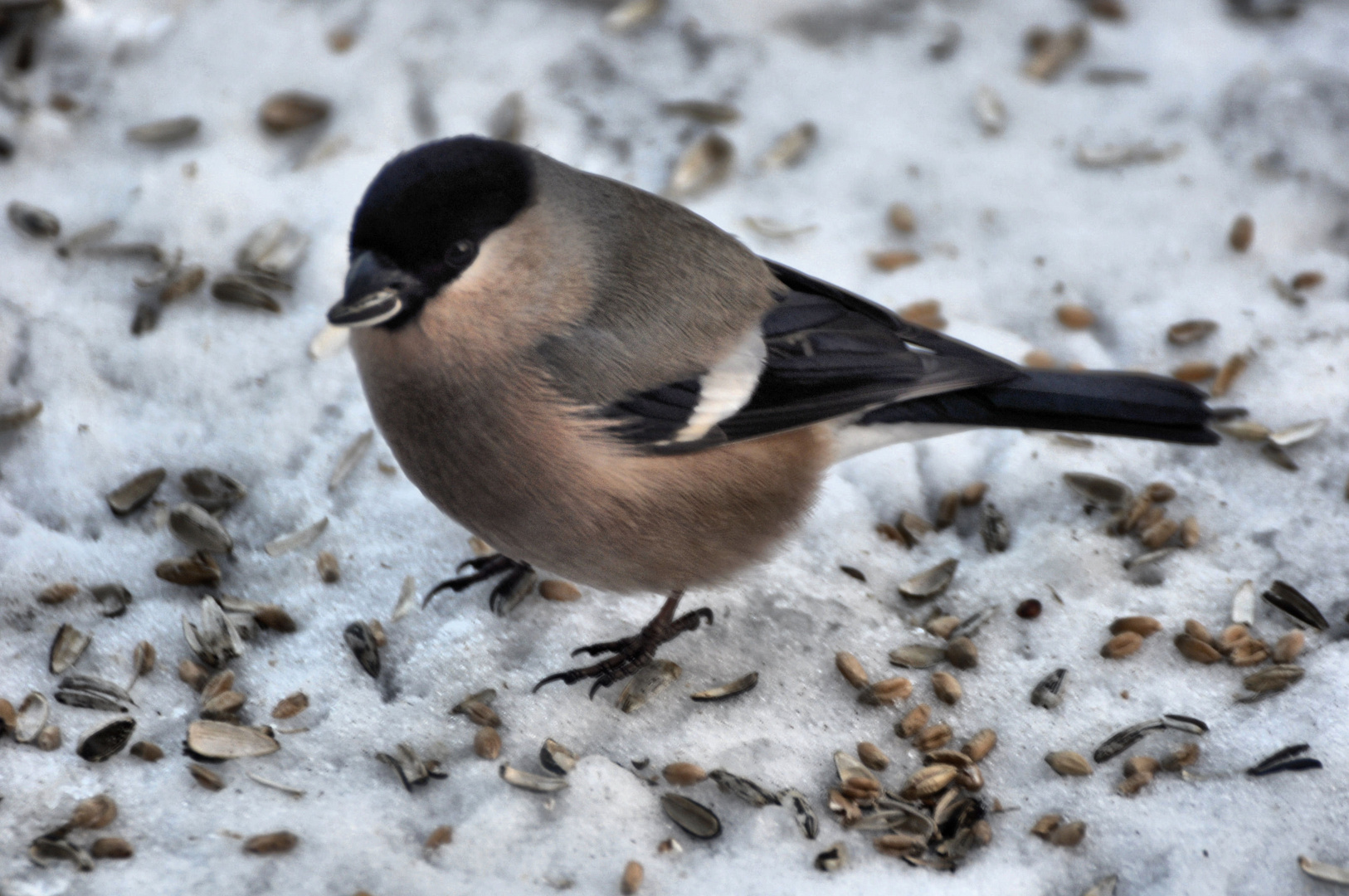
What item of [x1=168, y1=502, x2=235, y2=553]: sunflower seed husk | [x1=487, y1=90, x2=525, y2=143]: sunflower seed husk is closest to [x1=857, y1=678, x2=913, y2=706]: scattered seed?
[x1=168, y1=502, x2=235, y2=553]: sunflower seed husk

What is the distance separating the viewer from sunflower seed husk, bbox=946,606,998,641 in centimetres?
301

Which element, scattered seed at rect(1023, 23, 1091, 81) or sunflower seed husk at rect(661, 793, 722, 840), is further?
scattered seed at rect(1023, 23, 1091, 81)

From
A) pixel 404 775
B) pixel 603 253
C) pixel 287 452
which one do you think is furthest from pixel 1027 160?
pixel 404 775

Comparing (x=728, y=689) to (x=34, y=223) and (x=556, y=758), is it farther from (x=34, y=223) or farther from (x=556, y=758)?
(x=34, y=223)

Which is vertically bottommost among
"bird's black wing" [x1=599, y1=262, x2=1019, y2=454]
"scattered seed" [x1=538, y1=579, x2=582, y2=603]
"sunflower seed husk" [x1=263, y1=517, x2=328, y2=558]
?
"scattered seed" [x1=538, y1=579, x2=582, y2=603]

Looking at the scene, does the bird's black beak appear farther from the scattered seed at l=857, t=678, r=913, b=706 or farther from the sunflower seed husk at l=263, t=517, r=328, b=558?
the scattered seed at l=857, t=678, r=913, b=706

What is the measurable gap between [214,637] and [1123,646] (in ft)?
7.14

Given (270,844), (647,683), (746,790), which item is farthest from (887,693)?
(270,844)

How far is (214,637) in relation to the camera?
9.35ft

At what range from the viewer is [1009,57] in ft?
15.3

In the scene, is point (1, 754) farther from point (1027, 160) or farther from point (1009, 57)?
point (1009, 57)

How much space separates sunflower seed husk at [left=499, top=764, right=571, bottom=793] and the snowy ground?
0.09 ft

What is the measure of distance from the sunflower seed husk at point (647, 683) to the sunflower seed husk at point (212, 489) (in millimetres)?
1209

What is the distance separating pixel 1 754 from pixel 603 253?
166 cm
